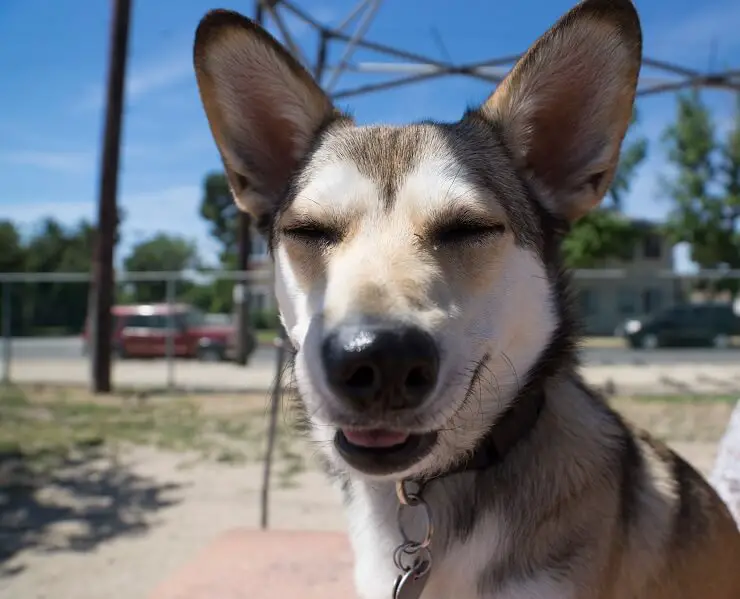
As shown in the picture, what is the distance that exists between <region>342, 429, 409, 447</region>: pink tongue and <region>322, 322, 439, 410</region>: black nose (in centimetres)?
15

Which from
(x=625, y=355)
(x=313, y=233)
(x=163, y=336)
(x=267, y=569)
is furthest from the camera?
(x=163, y=336)

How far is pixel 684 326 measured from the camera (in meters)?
14.1

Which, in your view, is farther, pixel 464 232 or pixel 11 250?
pixel 11 250

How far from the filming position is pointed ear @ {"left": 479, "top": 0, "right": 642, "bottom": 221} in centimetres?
191

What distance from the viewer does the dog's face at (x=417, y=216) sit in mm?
1459

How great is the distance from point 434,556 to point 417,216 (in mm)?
962

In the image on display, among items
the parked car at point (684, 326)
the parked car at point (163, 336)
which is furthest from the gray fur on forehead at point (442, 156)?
the parked car at point (163, 336)

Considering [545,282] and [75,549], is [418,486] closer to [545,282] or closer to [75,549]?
[545,282]

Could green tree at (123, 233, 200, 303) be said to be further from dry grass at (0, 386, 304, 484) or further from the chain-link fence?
dry grass at (0, 386, 304, 484)

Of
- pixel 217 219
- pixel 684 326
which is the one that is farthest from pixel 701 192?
pixel 217 219

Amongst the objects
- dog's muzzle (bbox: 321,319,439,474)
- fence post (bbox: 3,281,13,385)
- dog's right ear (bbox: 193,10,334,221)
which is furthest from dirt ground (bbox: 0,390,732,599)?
fence post (bbox: 3,281,13,385)

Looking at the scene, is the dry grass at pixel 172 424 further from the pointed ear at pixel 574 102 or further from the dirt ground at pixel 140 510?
the pointed ear at pixel 574 102

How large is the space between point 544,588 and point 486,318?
0.72 meters

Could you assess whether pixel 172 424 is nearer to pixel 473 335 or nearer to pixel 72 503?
pixel 72 503
